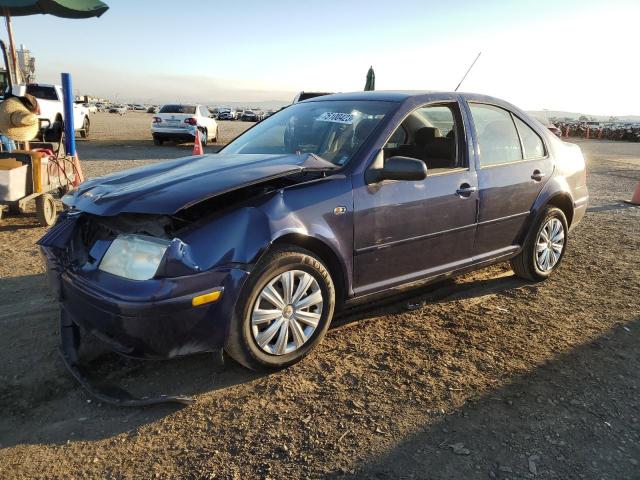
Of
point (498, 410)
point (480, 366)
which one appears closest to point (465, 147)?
point (480, 366)

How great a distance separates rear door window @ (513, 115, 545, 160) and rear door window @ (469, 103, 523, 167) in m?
0.08

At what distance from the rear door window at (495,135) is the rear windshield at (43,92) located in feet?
55.3

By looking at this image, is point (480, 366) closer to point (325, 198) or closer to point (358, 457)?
point (358, 457)

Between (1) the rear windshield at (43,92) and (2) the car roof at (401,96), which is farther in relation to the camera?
(1) the rear windshield at (43,92)

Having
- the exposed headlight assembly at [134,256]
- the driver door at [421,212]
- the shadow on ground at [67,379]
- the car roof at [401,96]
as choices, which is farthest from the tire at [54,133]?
the exposed headlight assembly at [134,256]

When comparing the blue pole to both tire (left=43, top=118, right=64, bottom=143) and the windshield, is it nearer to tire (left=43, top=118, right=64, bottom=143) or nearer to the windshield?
the windshield

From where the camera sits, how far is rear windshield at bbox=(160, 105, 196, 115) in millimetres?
17578

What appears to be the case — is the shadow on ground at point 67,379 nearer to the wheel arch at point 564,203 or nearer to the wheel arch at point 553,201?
the wheel arch at point 553,201

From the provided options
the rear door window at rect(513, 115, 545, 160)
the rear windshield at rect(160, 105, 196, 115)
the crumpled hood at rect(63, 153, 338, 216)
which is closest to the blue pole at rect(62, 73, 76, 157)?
the crumpled hood at rect(63, 153, 338, 216)

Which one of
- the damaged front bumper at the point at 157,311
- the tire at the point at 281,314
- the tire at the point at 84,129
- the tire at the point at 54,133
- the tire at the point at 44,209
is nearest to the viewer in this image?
the damaged front bumper at the point at 157,311

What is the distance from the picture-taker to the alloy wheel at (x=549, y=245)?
4.61 m

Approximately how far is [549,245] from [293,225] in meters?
2.95

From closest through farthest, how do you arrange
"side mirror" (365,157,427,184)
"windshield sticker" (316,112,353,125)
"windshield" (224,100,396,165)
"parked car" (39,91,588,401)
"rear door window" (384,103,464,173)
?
"parked car" (39,91,588,401) → "side mirror" (365,157,427,184) → "windshield" (224,100,396,165) → "windshield sticker" (316,112,353,125) → "rear door window" (384,103,464,173)

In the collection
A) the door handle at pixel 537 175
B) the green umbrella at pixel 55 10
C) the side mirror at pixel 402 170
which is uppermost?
the green umbrella at pixel 55 10
